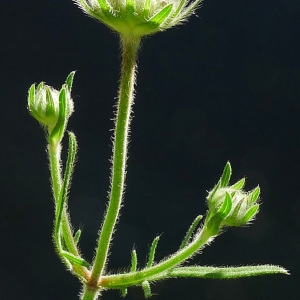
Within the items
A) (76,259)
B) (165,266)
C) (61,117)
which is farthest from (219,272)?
(61,117)

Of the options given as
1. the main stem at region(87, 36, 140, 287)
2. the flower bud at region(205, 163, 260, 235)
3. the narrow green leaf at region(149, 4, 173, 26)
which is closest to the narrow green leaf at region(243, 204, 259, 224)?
the flower bud at region(205, 163, 260, 235)

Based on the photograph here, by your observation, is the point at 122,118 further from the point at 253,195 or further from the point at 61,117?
the point at 253,195

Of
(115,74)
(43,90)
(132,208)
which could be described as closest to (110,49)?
(115,74)

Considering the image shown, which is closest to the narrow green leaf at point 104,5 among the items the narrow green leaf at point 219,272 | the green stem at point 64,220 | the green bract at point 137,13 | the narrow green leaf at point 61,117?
the green bract at point 137,13

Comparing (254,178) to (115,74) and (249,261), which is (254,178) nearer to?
(249,261)

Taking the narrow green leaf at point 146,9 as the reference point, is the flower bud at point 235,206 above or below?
below

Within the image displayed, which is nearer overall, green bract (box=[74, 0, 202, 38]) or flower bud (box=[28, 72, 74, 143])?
green bract (box=[74, 0, 202, 38])

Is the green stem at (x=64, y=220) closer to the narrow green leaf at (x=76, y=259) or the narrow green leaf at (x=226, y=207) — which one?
the narrow green leaf at (x=76, y=259)

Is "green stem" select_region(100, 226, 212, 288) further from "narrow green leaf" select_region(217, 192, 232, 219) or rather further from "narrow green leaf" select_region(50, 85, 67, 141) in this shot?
"narrow green leaf" select_region(50, 85, 67, 141)
